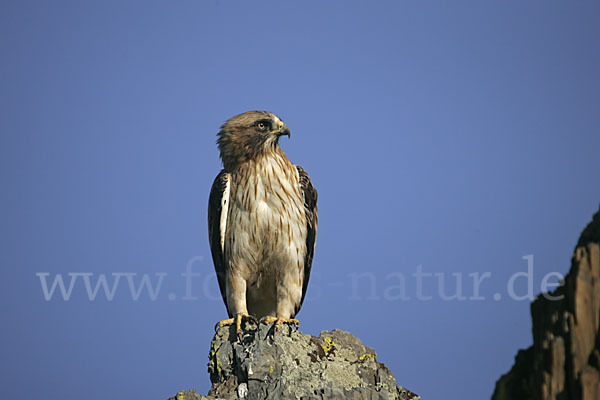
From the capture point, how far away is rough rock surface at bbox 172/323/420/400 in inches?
245

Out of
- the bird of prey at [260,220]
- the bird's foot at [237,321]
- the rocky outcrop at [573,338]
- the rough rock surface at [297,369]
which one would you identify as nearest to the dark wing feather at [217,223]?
the bird of prey at [260,220]

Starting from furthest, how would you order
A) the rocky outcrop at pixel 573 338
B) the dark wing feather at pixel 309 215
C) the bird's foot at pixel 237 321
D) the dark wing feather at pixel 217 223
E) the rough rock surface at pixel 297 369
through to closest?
the dark wing feather at pixel 309 215, the dark wing feather at pixel 217 223, the bird's foot at pixel 237 321, the rough rock surface at pixel 297 369, the rocky outcrop at pixel 573 338

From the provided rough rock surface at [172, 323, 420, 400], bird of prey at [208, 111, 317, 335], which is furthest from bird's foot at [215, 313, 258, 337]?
rough rock surface at [172, 323, 420, 400]

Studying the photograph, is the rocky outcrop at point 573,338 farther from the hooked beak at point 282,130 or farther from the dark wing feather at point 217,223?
the hooked beak at point 282,130

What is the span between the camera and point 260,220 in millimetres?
8445

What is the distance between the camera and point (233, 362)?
22.5 ft

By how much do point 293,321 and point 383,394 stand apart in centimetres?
203

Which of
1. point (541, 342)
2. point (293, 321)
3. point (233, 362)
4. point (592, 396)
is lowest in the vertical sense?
point (592, 396)

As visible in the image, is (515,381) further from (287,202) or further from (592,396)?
(287,202)

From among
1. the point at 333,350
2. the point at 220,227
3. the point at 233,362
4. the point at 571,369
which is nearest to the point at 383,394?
the point at 333,350

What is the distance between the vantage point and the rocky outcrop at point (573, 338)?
3.61 m

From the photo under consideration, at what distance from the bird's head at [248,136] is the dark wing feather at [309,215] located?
599 mm

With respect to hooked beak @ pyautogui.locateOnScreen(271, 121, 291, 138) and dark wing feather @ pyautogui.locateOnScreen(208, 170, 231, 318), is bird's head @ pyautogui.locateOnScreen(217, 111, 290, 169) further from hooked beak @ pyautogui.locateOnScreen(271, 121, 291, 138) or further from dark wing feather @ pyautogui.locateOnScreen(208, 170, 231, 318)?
dark wing feather @ pyautogui.locateOnScreen(208, 170, 231, 318)

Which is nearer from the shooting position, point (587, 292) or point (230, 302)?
point (587, 292)
